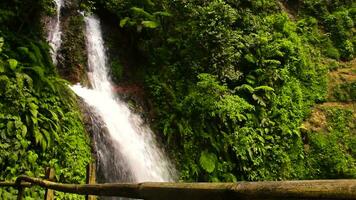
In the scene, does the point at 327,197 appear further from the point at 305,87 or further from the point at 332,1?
the point at 332,1

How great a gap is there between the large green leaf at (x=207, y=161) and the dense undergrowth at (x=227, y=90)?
0.03 m

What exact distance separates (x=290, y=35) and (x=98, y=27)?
24.0 ft

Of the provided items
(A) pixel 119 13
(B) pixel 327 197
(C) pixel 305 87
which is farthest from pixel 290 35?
(B) pixel 327 197

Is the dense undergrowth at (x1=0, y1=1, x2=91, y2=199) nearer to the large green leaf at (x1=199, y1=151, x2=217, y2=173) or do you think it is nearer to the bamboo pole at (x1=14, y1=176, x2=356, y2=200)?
the large green leaf at (x1=199, y1=151, x2=217, y2=173)

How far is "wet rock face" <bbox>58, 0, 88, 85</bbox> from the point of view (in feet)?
38.2

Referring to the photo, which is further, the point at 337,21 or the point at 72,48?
the point at 337,21

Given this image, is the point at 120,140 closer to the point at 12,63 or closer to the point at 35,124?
the point at 35,124

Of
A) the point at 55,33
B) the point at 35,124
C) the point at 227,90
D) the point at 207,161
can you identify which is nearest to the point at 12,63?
the point at 35,124

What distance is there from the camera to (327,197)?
4.18ft

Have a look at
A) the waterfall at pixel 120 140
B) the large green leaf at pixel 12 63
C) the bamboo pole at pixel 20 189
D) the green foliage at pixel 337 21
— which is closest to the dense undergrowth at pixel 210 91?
the large green leaf at pixel 12 63

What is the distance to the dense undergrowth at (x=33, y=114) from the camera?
7.30 meters

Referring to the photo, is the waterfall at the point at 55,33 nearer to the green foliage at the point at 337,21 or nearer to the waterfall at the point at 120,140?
the waterfall at the point at 120,140

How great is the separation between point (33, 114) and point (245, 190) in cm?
686

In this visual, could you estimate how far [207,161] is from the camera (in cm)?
1054
